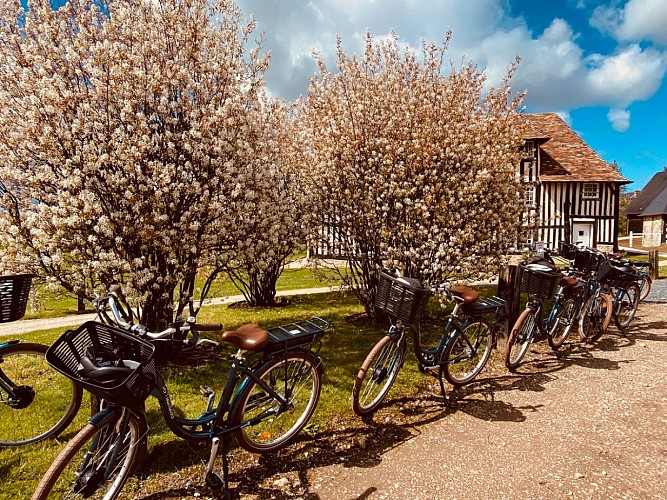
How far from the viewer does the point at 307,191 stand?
784cm

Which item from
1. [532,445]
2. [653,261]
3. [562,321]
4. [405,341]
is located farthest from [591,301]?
[653,261]

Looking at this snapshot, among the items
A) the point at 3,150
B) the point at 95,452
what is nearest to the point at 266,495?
the point at 95,452

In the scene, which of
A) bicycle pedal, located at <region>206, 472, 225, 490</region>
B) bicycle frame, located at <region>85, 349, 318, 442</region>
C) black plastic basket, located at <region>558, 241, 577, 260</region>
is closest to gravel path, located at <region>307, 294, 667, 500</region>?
bicycle pedal, located at <region>206, 472, 225, 490</region>

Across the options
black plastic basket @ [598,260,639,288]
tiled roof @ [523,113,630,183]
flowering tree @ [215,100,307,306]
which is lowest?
black plastic basket @ [598,260,639,288]

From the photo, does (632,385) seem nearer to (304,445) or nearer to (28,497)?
(304,445)

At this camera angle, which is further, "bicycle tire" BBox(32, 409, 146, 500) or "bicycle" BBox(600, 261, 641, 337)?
"bicycle" BBox(600, 261, 641, 337)

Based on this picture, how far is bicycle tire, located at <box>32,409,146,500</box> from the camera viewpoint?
2469 millimetres

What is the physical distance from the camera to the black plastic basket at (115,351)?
246 centimetres

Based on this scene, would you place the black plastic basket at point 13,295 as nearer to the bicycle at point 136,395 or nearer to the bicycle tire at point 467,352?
the bicycle at point 136,395

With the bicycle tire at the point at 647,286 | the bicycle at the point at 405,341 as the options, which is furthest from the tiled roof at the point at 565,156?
the bicycle at the point at 405,341

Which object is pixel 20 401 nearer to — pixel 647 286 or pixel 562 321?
pixel 562 321

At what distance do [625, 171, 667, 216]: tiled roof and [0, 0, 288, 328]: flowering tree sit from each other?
4060 cm

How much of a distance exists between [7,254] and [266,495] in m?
3.94

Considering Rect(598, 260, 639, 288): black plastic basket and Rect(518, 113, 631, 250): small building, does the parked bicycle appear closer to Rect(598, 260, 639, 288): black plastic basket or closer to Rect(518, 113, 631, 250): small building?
Rect(598, 260, 639, 288): black plastic basket
